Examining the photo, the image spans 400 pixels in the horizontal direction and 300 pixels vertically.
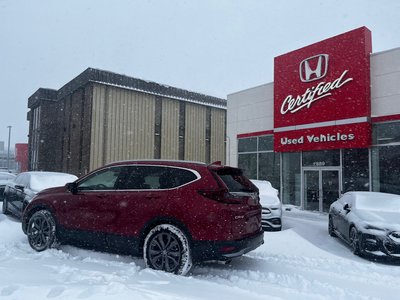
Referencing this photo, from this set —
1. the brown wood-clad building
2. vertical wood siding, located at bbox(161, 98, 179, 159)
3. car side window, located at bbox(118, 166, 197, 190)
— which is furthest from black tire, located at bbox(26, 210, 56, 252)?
vertical wood siding, located at bbox(161, 98, 179, 159)

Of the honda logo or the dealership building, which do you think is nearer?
the dealership building

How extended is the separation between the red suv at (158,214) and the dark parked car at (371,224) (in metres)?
2.85

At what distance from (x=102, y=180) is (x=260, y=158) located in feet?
44.2

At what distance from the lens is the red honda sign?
532 inches

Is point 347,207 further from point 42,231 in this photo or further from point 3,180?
point 3,180

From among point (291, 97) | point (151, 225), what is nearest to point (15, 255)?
point (151, 225)

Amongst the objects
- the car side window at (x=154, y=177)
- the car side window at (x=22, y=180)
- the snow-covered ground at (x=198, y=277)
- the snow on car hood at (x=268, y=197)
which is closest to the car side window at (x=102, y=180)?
the car side window at (x=154, y=177)

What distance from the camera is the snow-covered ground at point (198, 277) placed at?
3822 mm

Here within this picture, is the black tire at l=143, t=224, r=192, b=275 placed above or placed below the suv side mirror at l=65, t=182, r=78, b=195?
below

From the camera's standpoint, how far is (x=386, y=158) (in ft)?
42.7

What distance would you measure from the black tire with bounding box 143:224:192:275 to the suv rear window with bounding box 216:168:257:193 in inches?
40.4

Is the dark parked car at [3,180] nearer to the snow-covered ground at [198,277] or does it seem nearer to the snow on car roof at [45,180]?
the snow on car roof at [45,180]

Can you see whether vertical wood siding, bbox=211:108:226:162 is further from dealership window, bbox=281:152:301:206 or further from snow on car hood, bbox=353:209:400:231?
snow on car hood, bbox=353:209:400:231

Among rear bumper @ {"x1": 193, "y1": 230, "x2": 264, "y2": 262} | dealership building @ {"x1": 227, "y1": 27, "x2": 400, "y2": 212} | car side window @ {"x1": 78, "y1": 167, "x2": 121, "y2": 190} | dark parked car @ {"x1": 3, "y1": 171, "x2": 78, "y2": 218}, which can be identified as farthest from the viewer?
dealership building @ {"x1": 227, "y1": 27, "x2": 400, "y2": 212}
